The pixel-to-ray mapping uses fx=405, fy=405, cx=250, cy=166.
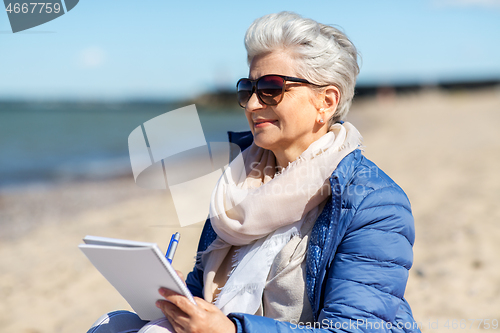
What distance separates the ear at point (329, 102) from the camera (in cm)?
192

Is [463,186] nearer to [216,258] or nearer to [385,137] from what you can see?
[216,258]

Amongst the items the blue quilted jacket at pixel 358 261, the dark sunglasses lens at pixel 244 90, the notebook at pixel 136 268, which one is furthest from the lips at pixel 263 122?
the notebook at pixel 136 268

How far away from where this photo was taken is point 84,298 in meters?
3.92

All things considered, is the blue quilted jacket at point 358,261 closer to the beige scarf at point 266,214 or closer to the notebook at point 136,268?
the beige scarf at point 266,214

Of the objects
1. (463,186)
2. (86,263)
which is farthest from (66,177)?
(463,186)

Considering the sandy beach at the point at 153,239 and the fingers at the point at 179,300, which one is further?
the sandy beach at the point at 153,239

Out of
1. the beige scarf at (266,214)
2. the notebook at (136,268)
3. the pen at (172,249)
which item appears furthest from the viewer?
the beige scarf at (266,214)

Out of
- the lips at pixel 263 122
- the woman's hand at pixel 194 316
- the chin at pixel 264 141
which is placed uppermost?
the lips at pixel 263 122

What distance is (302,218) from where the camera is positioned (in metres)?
1.78

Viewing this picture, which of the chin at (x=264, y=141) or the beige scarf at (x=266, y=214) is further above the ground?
the chin at (x=264, y=141)

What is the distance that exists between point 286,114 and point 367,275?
79 cm

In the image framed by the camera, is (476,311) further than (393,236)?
Yes

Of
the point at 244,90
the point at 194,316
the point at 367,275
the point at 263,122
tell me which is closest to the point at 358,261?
the point at 367,275

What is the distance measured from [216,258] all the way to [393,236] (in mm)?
861
